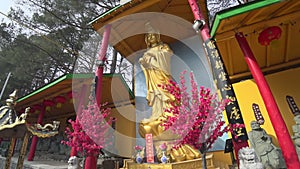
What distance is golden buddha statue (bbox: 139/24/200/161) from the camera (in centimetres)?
428

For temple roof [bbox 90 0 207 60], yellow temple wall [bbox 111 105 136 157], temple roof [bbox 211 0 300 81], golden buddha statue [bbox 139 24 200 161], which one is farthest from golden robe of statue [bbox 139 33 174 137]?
temple roof [bbox 211 0 300 81]

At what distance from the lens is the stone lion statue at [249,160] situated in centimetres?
205

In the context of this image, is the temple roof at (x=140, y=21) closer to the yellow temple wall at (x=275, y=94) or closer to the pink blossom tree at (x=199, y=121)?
the yellow temple wall at (x=275, y=94)

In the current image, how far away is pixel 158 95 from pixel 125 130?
7.60 feet

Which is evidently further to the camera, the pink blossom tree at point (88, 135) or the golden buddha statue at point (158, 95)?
the golden buddha statue at point (158, 95)

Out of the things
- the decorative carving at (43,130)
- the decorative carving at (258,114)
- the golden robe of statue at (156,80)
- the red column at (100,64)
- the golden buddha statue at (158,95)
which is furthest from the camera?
the golden robe of statue at (156,80)

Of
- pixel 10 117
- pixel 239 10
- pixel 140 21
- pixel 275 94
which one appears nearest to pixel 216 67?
pixel 239 10

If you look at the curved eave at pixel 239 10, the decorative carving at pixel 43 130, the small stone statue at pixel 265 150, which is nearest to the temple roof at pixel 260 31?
the curved eave at pixel 239 10

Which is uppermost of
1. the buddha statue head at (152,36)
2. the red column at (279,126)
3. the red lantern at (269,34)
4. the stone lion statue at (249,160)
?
the buddha statue head at (152,36)

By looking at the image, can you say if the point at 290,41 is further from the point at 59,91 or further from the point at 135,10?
the point at 59,91

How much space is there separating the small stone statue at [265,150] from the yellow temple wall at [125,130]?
392 cm

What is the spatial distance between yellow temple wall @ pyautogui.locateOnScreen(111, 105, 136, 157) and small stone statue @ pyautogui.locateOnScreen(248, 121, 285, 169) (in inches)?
154

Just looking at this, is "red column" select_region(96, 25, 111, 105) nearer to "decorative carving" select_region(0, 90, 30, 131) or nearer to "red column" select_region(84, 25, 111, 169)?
"red column" select_region(84, 25, 111, 169)

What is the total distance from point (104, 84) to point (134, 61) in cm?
203
